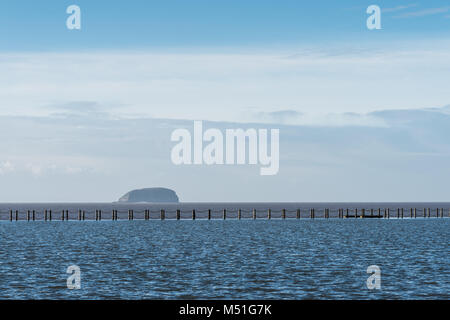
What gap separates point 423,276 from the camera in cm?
3850

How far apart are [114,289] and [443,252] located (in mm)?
34155

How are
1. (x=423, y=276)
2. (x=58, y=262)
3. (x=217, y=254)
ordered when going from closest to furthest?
(x=423, y=276), (x=58, y=262), (x=217, y=254)
